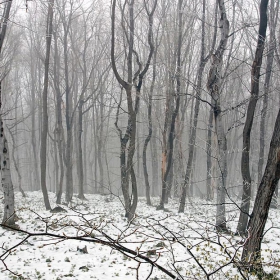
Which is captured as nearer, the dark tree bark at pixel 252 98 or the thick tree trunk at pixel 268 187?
the thick tree trunk at pixel 268 187

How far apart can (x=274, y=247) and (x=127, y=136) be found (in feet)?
19.3

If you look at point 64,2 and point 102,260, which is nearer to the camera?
point 102,260

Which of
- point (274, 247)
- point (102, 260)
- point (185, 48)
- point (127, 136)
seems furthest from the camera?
point (185, 48)

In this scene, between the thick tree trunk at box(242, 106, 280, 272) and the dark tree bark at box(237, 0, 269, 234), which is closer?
the thick tree trunk at box(242, 106, 280, 272)

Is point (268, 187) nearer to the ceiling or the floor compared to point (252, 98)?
nearer to the floor

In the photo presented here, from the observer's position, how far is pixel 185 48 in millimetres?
14719

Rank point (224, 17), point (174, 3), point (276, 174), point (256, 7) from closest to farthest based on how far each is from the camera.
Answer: point (276, 174), point (224, 17), point (256, 7), point (174, 3)

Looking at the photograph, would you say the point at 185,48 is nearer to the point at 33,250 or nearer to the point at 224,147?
the point at 224,147

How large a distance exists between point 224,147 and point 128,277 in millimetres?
4666

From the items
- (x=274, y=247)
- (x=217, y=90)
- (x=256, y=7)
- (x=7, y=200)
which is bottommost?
(x=274, y=247)

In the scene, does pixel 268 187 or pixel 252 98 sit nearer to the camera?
pixel 268 187

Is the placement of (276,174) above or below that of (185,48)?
below

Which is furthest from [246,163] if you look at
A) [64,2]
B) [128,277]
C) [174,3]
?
[64,2]

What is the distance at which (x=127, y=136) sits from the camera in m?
10.7
